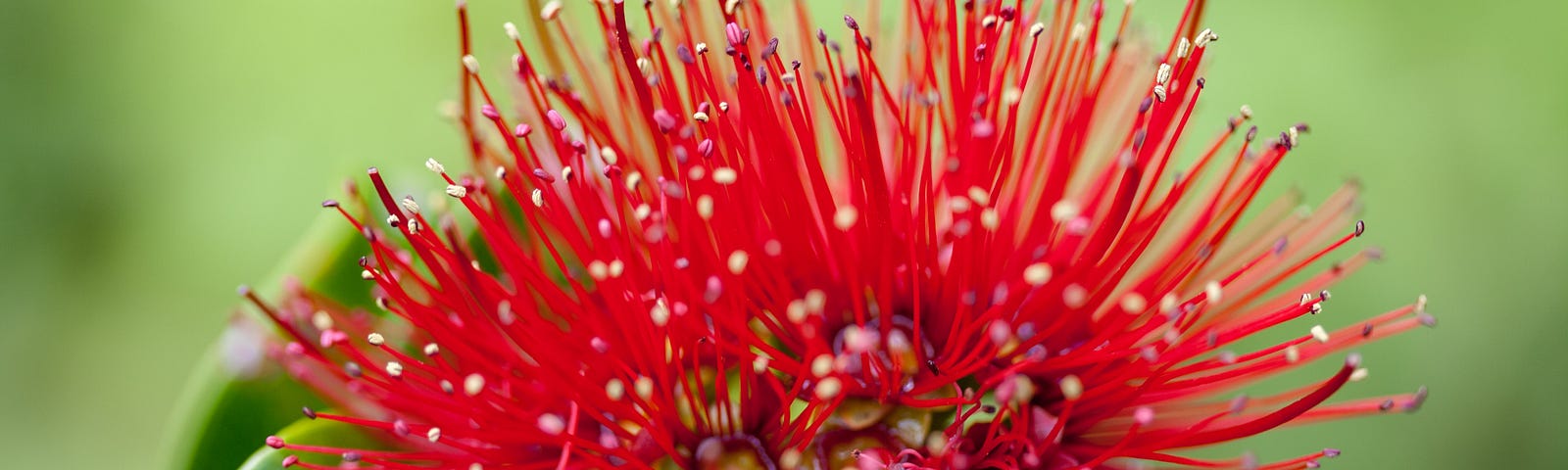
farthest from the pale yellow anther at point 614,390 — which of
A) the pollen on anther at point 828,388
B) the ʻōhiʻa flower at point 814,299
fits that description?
the pollen on anther at point 828,388

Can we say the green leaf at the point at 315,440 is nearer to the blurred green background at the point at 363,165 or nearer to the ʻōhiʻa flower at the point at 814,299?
the ʻōhiʻa flower at the point at 814,299

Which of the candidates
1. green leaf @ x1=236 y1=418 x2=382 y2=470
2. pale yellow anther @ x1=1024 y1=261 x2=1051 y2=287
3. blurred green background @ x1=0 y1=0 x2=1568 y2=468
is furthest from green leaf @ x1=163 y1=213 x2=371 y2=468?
pale yellow anther @ x1=1024 y1=261 x2=1051 y2=287

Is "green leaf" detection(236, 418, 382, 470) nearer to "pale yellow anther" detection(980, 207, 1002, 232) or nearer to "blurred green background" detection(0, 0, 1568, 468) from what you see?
"blurred green background" detection(0, 0, 1568, 468)

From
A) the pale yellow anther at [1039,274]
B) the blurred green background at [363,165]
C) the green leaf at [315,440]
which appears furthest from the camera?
the blurred green background at [363,165]

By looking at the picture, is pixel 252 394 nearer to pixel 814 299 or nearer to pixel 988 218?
pixel 814 299

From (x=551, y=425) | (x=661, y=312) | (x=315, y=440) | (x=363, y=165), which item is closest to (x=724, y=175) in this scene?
(x=661, y=312)

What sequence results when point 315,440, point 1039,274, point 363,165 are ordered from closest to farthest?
1. point 1039,274
2. point 315,440
3. point 363,165
